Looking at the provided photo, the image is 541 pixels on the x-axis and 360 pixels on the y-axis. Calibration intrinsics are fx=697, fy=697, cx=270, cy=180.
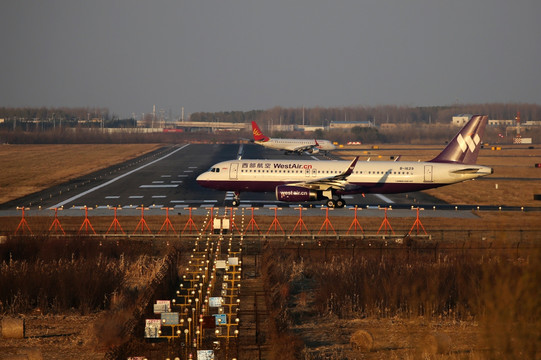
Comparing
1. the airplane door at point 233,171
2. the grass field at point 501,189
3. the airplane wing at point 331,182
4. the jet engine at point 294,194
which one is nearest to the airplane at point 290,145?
the grass field at point 501,189

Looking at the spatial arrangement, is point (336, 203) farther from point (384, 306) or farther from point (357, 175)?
point (384, 306)

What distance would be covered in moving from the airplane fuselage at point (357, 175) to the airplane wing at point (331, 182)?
0.54 meters

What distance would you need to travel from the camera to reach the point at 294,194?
54906mm

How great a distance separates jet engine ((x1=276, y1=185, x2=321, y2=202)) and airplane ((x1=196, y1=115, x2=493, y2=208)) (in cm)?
69

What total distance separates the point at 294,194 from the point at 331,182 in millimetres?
3325

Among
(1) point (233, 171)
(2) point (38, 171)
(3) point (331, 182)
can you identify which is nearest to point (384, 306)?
(3) point (331, 182)

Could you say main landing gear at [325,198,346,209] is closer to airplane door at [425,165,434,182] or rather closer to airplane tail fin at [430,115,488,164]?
airplane door at [425,165,434,182]

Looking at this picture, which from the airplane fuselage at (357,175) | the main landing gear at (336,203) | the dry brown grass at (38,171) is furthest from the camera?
the dry brown grass at (38,171)

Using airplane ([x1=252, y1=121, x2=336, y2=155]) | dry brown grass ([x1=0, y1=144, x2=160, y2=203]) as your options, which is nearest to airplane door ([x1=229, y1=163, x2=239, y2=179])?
dry brown grass ([x1=0, y1=144, x2=160, y2=203])

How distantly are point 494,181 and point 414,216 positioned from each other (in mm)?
32137

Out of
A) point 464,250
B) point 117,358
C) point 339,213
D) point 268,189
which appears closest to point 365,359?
point 117,358

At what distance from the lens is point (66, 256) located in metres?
36.4

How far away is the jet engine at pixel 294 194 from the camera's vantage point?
180ft

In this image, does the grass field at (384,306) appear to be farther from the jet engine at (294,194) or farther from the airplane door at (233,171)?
the airplane door at (233,171)
